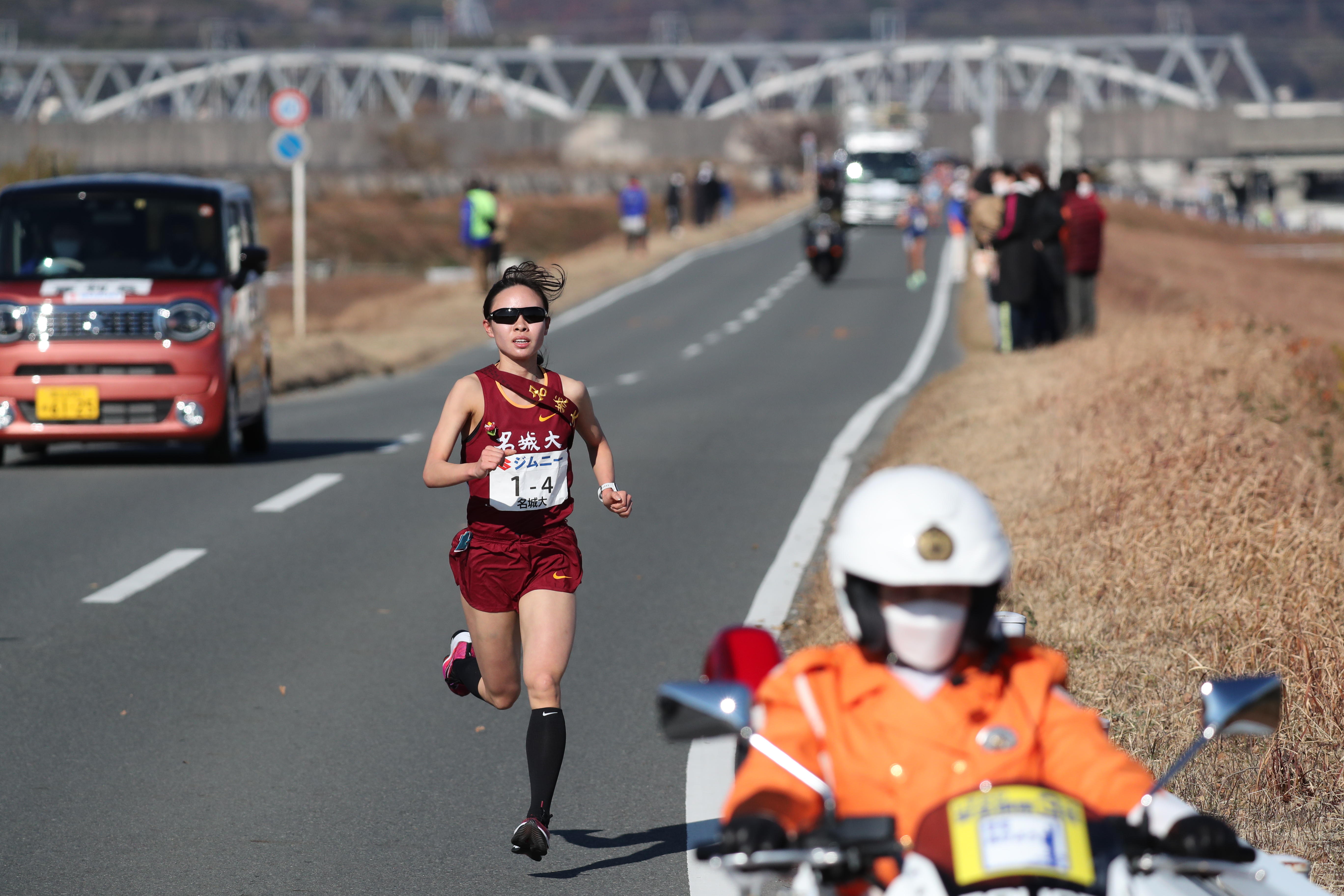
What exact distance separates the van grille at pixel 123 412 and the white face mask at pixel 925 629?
11.7m

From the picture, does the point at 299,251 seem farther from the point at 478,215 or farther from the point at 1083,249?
the point at 1083,249

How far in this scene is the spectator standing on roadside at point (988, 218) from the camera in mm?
18172

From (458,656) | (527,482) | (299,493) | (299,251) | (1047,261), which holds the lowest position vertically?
(299,493)

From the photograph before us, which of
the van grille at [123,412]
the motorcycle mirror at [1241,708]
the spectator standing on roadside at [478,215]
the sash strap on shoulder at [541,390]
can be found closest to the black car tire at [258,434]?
the van grille at [123,412]

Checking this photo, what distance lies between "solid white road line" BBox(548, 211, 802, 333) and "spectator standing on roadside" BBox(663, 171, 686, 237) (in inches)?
58.9

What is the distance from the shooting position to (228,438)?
14414 mm

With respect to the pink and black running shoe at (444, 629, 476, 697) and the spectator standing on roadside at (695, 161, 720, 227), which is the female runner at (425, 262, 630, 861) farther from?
the spectator standing on roadside at (695, 161, 720, 227)

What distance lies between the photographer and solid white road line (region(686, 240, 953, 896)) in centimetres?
544

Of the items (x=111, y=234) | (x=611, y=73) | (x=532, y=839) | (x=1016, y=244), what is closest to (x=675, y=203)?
(x=1016, y=244)

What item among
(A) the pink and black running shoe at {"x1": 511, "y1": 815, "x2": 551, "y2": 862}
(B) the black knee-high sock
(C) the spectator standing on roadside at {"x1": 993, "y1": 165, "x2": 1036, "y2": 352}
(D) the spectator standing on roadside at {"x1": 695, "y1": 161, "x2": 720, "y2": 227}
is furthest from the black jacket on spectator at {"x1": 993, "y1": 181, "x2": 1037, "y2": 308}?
(D) the spectator standing on roadside at {"x1": 695, "y1": 161, "x2": 720, "y2": 227}

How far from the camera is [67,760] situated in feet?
21.0

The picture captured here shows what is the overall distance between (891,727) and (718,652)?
1.31 ft

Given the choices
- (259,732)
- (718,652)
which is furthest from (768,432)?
(718,652)

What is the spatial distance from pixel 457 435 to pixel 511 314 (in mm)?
379
